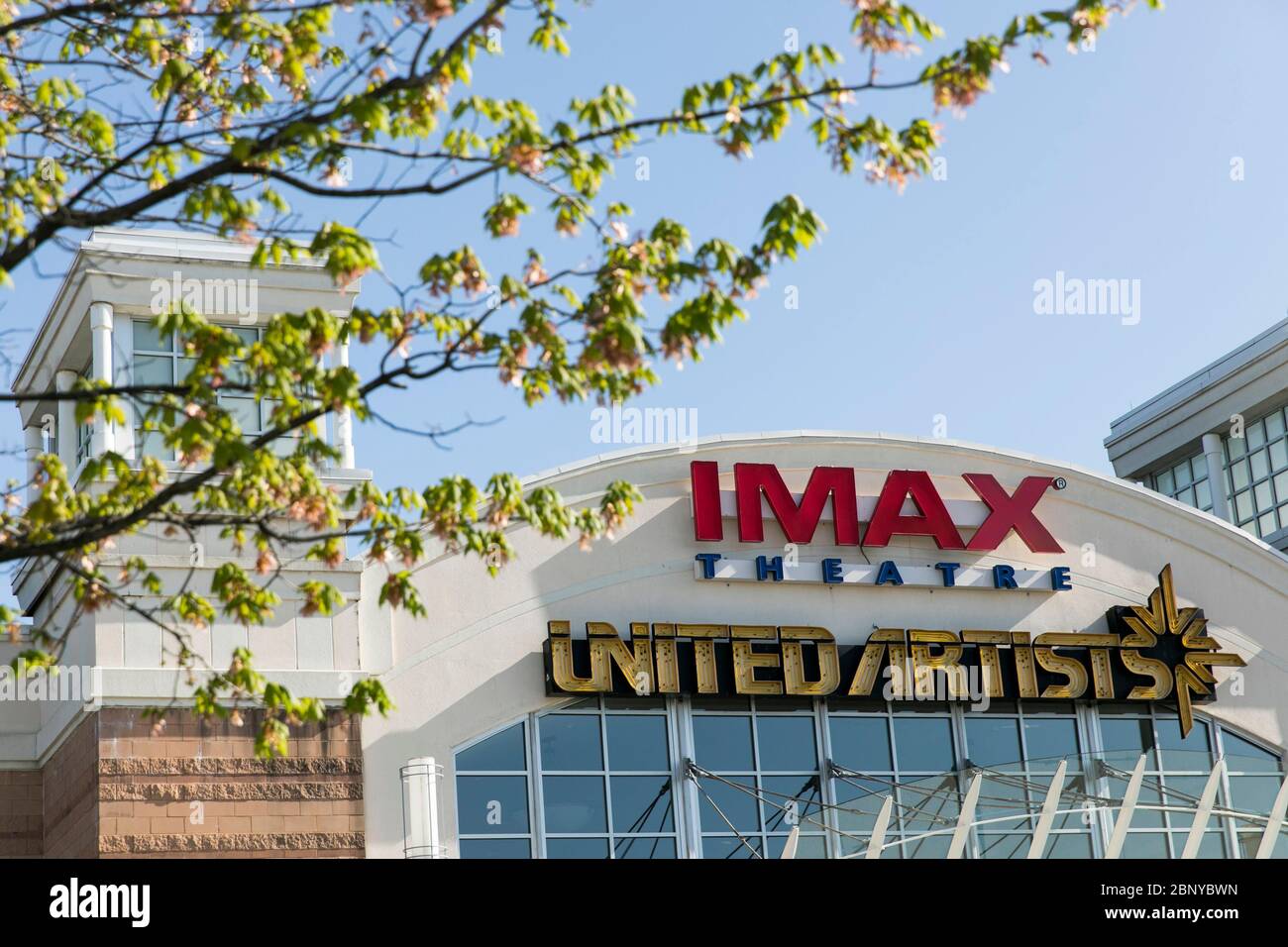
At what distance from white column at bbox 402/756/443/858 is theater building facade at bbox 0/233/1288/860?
0.04m

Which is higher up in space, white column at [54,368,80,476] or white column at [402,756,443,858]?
white column at [54,368,80,476]

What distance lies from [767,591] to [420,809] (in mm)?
6206

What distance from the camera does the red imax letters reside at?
2441 centimetres

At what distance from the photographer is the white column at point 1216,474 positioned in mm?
35844

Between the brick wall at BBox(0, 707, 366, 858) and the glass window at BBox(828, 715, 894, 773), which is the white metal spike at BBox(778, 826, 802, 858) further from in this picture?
the brick wall at BBox(0, 707, 366, 858)

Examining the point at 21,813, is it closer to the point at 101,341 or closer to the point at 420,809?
the point at 420,809

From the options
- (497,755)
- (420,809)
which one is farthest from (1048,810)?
(420,809)

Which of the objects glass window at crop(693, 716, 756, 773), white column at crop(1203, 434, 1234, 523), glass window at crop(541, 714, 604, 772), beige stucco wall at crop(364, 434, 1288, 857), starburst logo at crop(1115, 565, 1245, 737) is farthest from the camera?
white column at crop(1203, 434, 1234, 523)

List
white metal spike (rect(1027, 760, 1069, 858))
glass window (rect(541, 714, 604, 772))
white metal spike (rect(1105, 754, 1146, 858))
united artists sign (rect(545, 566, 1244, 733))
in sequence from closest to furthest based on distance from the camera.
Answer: white metal spike (rect(1105, 754, 1146, 858))
white metal spike (rect(1027, 760, 1069, 858))
glass window (rect(541, 714, 604, 772))
united artists sign (rect(545, 566, 1244, 733))

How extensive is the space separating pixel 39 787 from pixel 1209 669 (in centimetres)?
1670

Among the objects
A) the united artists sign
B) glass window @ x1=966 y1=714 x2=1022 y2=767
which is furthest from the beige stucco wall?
glass window @ x1=966 y1=714 x2=1022 y2=767

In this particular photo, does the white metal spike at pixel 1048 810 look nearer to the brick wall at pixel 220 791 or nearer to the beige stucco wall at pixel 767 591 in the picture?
the beige stucco wall at pixel 767 591

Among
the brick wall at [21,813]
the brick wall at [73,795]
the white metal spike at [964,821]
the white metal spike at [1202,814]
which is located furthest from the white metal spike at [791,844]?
the brick wall at [21,813]
